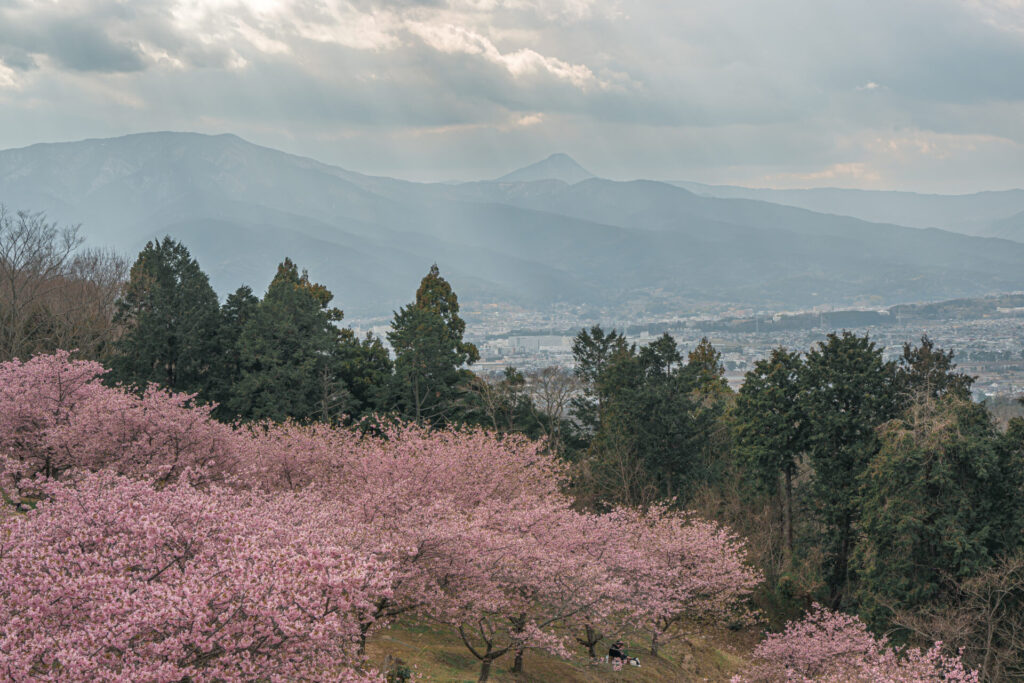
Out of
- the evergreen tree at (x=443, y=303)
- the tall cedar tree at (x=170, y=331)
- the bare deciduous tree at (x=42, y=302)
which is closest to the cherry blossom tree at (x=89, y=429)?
the tall cedar tree at (x=170, y=331)

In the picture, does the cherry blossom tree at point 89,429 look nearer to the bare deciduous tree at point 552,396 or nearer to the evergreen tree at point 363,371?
the evergreen tree at point 363,371

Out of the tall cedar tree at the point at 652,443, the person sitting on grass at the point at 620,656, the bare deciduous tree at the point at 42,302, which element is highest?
the bare deciduous tree at the point at 42,302

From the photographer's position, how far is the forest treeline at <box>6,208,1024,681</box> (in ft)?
83.7

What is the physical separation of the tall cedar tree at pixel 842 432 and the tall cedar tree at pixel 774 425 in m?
A: 1.06

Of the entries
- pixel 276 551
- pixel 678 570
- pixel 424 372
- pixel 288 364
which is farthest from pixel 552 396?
pixel 276 551

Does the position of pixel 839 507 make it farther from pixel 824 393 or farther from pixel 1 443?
pixel 1 443

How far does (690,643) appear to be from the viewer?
97.7 ft

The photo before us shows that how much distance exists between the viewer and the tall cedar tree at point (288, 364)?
39.2m

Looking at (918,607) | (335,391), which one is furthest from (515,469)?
(335,391)

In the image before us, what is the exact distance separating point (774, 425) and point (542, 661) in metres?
18.8

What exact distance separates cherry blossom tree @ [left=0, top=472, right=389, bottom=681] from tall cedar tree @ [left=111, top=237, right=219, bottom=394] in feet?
101

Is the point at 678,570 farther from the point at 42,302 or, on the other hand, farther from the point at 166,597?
the point at 42,302

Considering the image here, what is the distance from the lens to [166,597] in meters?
8.75

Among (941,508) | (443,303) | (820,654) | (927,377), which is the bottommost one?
(820,654)
